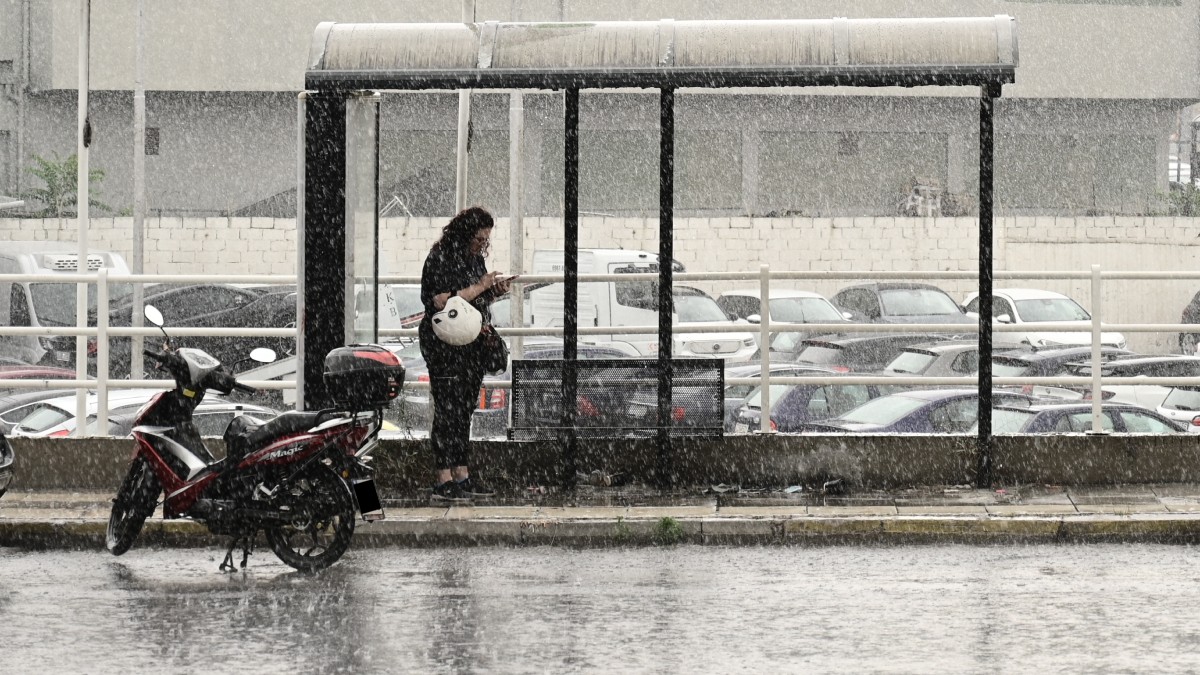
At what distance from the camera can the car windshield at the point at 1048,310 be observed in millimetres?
29344

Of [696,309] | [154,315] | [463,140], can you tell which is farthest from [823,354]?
[154,315]

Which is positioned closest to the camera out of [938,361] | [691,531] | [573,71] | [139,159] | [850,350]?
[691,531]

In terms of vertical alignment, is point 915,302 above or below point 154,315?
above

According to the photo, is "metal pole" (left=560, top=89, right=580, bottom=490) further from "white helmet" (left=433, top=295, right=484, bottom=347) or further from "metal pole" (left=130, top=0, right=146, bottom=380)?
"metal pole" (left=130, top=0, right=146, bottom=380)

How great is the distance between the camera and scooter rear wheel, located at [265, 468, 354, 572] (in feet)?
29.9

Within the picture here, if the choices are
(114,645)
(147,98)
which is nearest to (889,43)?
(114,645)

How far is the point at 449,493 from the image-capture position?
11258 millimetres

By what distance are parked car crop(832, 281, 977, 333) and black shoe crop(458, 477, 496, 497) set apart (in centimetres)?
1797

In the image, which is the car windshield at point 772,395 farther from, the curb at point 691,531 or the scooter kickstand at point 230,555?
the scooter kickstand at point 230,555

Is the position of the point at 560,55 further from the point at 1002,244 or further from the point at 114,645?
the point at 1002,244

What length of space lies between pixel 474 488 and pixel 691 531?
170 centimetres

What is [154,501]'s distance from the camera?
9570 millimetres

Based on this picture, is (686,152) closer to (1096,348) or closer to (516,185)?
(516,185)

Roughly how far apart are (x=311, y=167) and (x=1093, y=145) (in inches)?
1334
